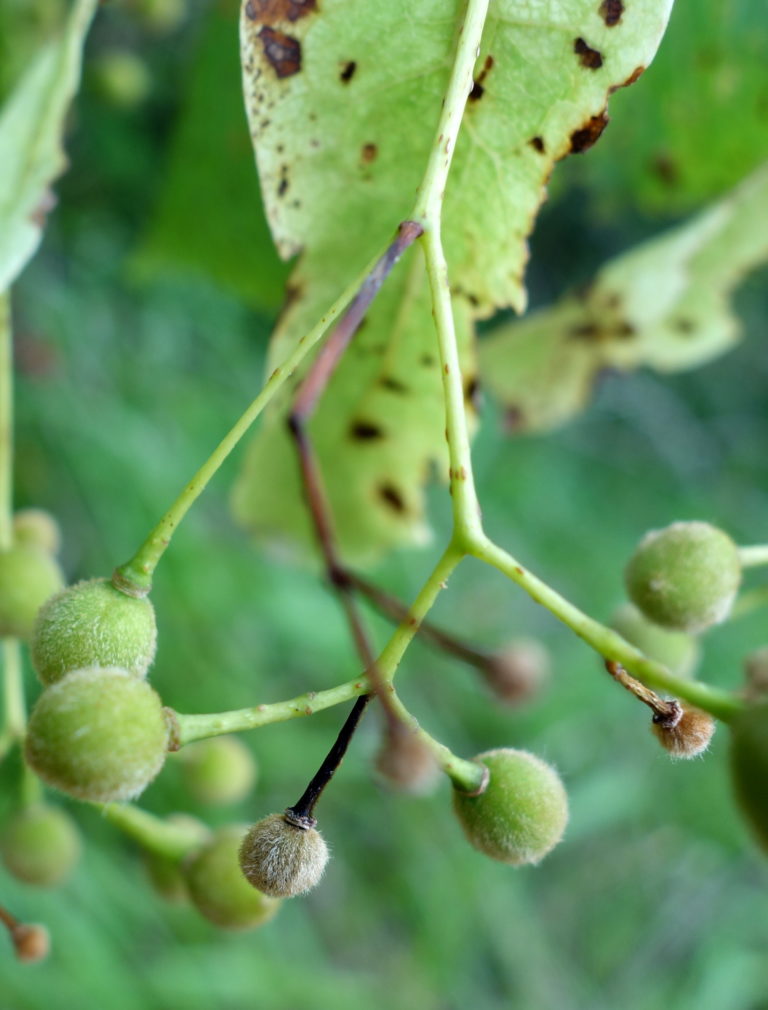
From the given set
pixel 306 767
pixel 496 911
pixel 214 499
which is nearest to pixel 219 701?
pixel 306 767

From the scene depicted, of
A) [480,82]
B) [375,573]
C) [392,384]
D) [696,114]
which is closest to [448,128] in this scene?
[480,82]

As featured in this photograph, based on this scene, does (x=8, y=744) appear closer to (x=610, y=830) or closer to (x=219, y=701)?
(x=219, y=701)

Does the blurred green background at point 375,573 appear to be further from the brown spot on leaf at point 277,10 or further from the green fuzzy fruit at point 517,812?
the green fuzzy fruit at point 517,812

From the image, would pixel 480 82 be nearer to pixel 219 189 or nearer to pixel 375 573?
pixel 219 189

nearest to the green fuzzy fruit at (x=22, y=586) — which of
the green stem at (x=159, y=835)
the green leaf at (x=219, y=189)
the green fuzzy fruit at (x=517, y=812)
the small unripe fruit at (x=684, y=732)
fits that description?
the green stem at (x=159, y=835)

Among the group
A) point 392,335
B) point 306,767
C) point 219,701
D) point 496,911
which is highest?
point 392,335

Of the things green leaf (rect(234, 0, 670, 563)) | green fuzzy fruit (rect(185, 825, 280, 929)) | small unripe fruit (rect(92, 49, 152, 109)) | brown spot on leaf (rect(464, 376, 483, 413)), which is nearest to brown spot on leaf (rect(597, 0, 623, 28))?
green leaf (rect(234, 0, 670, 563))
